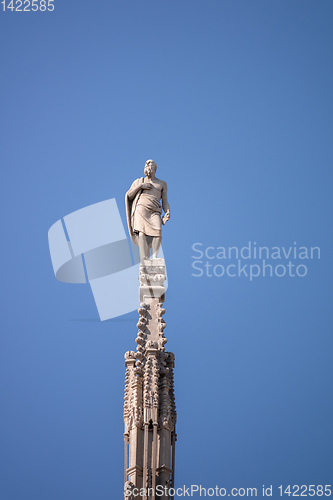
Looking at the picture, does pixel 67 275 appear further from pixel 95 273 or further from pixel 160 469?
pixel 160 469

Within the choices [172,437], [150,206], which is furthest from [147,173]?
[172,437]

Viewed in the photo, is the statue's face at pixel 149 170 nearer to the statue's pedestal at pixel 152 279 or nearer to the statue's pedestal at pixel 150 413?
the statue's pedestal at pixel 152 279

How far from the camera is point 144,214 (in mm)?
30625

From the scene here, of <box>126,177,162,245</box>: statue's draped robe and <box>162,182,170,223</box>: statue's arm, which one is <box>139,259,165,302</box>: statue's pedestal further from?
<box>162,182,170,223</box>: statue's arm

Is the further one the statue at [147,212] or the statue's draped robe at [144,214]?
the statue's draped robe at [144,214]

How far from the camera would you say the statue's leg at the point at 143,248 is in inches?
1186

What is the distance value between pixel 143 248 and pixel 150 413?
5.92 metres

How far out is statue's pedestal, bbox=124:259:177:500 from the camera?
82.3ft

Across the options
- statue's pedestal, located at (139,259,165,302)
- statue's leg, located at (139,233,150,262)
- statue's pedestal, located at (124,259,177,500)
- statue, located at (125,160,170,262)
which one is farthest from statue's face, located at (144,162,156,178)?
statue's pedestal, located at (124,259,177,500)

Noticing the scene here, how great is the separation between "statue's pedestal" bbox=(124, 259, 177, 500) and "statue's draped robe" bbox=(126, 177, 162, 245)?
3.20 metres

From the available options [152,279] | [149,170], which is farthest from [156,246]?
[149,170]

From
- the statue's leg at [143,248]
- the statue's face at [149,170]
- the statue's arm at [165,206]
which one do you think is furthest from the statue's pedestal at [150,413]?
the statue's face at [149,170]

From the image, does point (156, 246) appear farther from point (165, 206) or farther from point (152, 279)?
point (165, 206)

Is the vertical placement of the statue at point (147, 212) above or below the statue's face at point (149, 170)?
below
